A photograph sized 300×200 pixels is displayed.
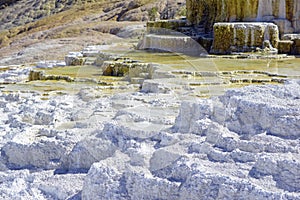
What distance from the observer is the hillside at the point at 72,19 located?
21.0 m

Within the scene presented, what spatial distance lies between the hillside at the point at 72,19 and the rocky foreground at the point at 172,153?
13.1 m

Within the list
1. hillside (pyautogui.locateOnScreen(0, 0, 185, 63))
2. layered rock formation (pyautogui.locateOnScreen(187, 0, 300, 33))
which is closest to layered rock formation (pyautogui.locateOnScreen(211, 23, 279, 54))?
layered rock formation (pyautogui.locateOnScreen(187, 0, 300, 33))

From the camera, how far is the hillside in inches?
829

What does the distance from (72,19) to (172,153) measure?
78.7 ft

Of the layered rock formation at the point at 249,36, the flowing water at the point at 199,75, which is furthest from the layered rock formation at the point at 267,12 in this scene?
the flowing water at the point at 199,75

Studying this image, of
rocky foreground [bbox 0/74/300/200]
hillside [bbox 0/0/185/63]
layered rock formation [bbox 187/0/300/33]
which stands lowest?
hillside [bbox 0/0/185/63]

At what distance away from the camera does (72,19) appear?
1061 inches

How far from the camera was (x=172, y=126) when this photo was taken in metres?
4.29

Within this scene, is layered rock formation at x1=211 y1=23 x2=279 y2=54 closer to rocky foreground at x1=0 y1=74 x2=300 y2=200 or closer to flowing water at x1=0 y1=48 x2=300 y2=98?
flowing water at x1=0 y1=48 x2=300 y2=98

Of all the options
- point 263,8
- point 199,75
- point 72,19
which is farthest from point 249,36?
point 72,19

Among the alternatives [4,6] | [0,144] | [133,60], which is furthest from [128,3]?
[0,144]

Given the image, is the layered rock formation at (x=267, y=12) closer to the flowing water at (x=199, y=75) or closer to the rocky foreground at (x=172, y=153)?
the flowing water at (x=199, y=75)

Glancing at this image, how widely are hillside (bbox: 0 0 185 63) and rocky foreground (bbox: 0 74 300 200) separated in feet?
43.1

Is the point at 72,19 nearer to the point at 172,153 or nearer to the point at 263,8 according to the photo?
the point at 263,8
